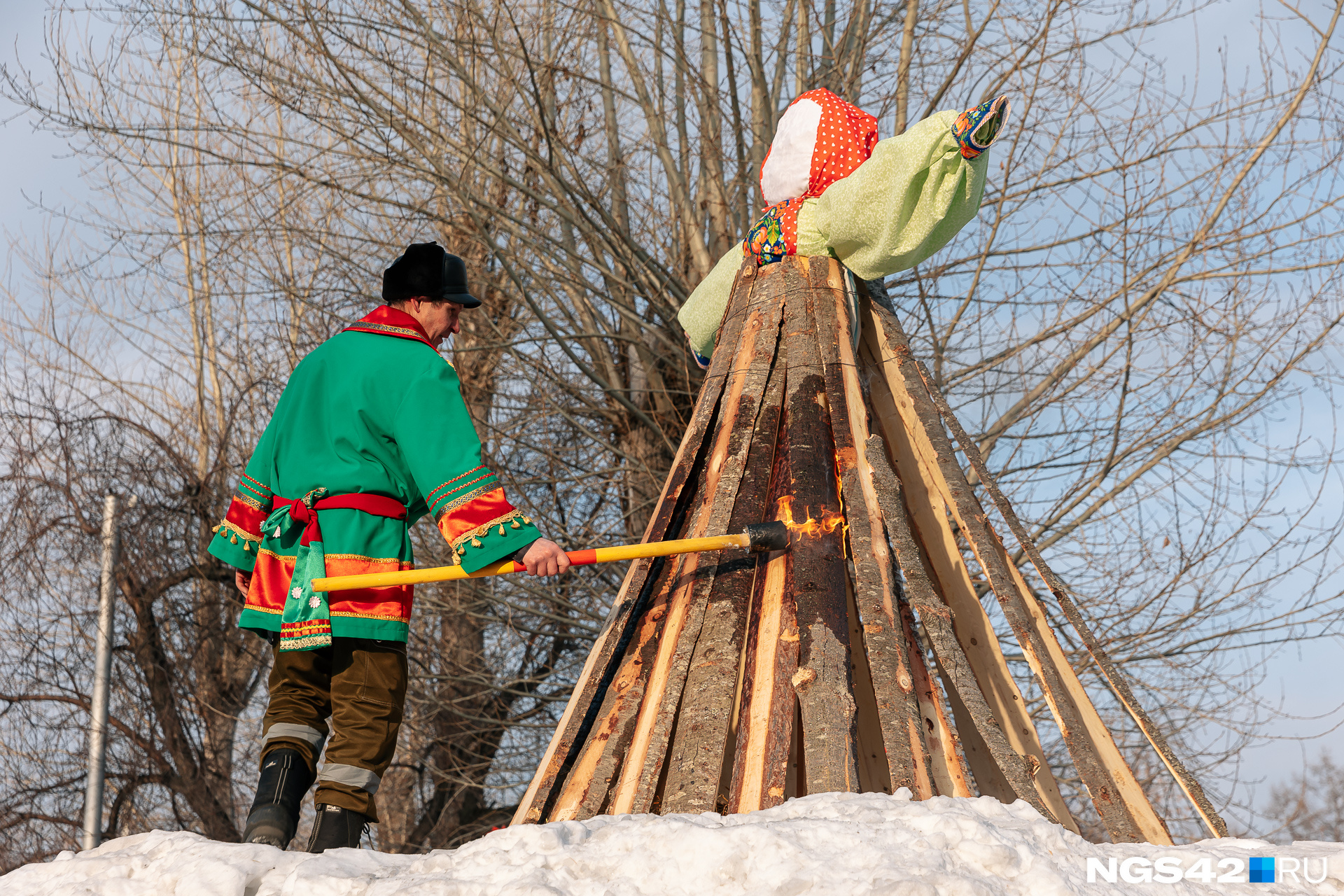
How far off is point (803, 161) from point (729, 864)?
2.17 metres

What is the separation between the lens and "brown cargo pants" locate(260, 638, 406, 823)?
8.02 ft

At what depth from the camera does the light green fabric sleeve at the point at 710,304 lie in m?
3.57

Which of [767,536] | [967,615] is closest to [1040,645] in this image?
[967,615]

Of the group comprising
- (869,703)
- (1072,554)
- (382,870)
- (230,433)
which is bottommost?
(382,870)

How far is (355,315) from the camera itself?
24.2 feet

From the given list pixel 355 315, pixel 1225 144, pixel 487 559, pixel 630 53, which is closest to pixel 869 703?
pixel 487 559

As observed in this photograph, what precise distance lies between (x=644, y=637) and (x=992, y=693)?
3.05 ft

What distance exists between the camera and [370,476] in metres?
2.63

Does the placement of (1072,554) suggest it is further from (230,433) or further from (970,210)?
(230,433)

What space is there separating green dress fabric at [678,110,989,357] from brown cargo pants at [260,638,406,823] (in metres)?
1.63

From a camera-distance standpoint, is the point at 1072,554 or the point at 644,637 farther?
the point at 1072,554

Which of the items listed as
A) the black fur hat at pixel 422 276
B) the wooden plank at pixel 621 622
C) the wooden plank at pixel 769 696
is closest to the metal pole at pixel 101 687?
the wooden plank at pixel 621 622

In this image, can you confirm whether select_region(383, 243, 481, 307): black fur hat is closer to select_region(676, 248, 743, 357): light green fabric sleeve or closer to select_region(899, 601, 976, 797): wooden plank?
→ select_region(676, 248, 743, 357): light green fabric sleeve

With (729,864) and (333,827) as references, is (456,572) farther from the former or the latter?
(729,864)
